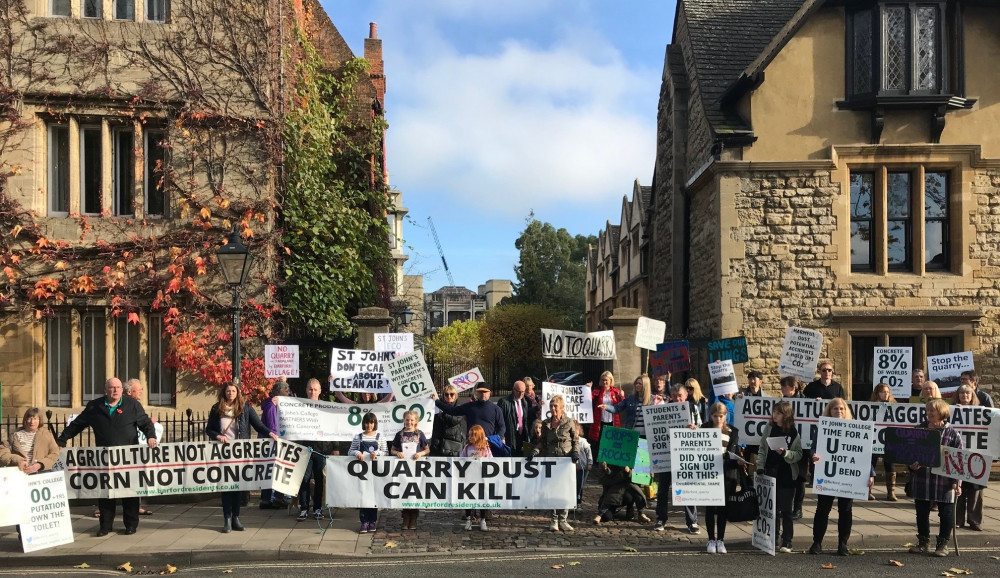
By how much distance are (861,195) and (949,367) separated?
13.4ft

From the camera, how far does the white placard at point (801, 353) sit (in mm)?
13328

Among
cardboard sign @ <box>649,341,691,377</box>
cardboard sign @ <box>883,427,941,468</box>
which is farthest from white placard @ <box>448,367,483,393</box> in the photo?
cardboard sign @ <box>883,427,941,468</box>

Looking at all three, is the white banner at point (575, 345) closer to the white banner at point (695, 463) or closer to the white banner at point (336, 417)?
the white banner at point (336, 417)

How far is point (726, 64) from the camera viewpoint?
18562 mm

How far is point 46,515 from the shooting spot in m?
9.77

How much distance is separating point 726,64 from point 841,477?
1095cm

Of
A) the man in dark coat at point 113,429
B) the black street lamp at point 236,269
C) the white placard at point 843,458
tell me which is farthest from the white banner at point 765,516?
the man in dark coat at point 113,429

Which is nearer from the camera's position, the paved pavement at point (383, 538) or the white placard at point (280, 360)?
the paved pavement at point (383, 538)

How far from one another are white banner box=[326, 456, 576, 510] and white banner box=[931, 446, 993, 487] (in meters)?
4.05

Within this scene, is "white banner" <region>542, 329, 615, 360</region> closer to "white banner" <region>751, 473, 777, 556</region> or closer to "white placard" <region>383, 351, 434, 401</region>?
"white placard" <region>383, 351, 434, 401</region>

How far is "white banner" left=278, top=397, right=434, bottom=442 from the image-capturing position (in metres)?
11.9

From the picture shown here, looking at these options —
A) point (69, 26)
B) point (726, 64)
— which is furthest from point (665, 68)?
point (69, 26)

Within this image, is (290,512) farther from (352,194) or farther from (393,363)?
(352,194)

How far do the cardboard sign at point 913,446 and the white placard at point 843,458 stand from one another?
1.67ft
